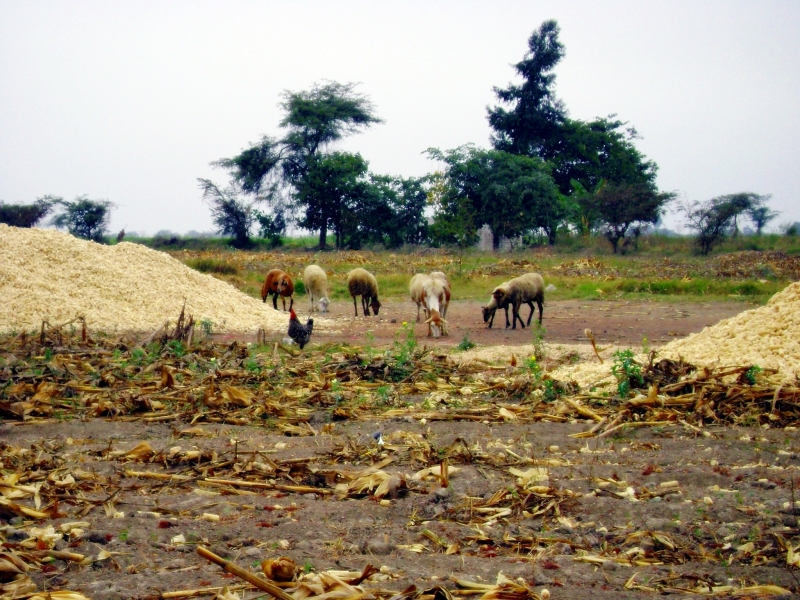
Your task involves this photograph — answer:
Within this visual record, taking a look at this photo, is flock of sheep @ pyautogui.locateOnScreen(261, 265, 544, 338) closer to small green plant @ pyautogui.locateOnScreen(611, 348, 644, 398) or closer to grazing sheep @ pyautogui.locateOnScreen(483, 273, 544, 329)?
grazing sheep @ pyautogui.locateOnScreen(483, 273, 544, 329)

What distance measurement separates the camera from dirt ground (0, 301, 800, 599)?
12.7ft

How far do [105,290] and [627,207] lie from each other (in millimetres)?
29911

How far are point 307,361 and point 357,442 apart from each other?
4292mm

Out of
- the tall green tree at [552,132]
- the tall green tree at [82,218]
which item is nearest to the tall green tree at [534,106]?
the tall green tree at [552,132]

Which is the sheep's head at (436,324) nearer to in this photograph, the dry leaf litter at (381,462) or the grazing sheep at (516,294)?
the grazing sheep at (516,294)

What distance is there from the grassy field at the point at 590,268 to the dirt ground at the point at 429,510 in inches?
655

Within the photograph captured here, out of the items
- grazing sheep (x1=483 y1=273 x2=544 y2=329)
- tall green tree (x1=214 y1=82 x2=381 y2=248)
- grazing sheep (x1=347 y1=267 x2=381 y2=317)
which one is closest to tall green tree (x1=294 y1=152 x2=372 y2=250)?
tall green tree (x1=214 y1=82 x2=381 y2=248)

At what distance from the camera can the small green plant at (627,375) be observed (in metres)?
7.93

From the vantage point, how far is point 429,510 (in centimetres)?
491

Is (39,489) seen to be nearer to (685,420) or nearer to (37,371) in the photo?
(37,371)

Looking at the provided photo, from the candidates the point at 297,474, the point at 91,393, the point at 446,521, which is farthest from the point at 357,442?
the point at 91,393

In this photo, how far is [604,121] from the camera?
51812 millimetres

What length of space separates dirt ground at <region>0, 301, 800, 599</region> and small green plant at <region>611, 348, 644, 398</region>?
32.5 inches

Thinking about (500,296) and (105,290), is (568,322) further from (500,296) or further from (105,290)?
(105,290)
